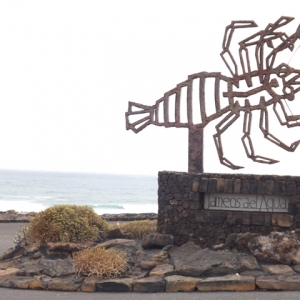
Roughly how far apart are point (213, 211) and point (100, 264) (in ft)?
8.75

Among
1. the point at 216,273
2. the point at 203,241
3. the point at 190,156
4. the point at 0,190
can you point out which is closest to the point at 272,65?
the point at 190,156

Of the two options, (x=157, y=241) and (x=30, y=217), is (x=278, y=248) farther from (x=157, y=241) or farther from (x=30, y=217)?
(x=30, y=217)

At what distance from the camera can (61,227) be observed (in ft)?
32.6

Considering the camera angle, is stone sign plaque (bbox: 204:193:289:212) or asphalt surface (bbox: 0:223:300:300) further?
stone sign plaque (bbox: 204:193:289:212)

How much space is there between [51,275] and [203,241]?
2.98 metres

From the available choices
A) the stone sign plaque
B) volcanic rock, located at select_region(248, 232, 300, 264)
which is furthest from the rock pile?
the stone sign plaque

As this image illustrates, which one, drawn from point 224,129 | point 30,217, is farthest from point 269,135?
point 30,217

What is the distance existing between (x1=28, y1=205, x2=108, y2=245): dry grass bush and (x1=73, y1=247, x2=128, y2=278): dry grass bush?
1458 mm

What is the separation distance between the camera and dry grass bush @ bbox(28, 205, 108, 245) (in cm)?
988

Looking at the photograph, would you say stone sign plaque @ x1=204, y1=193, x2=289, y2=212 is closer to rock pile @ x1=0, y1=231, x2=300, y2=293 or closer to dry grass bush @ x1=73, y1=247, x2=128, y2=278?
rock pile @ x1=0, y1=231, x2=300, y2=293

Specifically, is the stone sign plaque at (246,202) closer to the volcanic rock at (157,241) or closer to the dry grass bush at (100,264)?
the volcanic rock at (157,241)

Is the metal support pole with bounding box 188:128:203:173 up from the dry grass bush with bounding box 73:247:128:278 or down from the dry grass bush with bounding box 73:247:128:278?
up

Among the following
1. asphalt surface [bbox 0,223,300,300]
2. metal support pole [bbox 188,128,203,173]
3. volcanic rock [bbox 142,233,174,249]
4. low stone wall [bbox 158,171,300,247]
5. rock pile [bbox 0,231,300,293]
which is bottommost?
asphalt surface [bbox 0,223,300,300]

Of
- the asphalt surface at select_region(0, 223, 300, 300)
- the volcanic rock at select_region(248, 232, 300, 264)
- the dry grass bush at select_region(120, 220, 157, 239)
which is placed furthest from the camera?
the dry grass bush at select_region(120, 220, 157, 239)
